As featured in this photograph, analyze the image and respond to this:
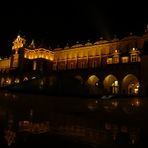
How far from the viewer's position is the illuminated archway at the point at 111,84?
36.4 metres

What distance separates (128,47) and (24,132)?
44.8 m

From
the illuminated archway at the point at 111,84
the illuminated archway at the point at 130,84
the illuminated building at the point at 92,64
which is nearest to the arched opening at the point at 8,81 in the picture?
the illuminated building at the point at 92,64

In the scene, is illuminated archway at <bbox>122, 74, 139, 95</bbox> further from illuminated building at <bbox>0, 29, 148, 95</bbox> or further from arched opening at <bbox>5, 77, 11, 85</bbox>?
arched opening at <bbox>5, 77, 11, 85</bbox>

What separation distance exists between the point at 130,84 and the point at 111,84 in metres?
3.15

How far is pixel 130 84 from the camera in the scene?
36.6 meters

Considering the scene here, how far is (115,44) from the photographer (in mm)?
49156

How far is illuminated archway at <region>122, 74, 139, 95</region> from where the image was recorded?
34.6 meters

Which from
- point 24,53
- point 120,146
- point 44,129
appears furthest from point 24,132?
point 24,53

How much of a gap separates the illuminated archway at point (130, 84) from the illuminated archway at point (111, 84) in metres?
1.43

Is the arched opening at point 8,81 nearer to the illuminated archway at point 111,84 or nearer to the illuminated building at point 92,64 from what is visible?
the illuminated building at point 92,64

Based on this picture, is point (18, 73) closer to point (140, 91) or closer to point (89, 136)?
point (140, 91)

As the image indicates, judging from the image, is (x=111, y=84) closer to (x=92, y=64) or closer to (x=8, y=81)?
(x=92, y=64)

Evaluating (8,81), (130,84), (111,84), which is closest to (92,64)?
(111,84)

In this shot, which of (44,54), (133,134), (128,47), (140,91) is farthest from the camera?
(44,54)
